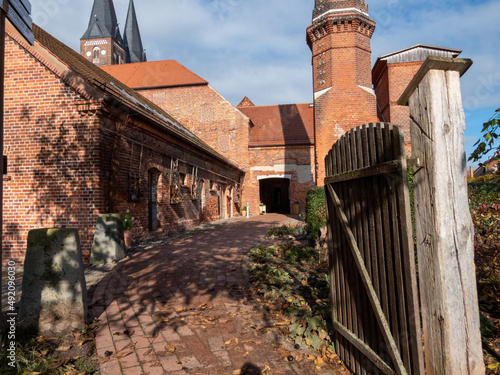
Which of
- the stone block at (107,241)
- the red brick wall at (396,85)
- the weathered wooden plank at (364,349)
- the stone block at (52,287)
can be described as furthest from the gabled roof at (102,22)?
the weathered wooden plank at (364,349)

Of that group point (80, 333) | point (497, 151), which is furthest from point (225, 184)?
point (497, 151)

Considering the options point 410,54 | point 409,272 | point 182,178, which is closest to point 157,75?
point 182,178

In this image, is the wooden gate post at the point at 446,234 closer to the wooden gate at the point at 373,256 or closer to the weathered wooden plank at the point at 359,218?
the wooden gate at the point at 373,256

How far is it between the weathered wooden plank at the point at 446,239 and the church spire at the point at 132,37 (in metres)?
62.5

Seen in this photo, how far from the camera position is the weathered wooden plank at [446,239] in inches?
75.3

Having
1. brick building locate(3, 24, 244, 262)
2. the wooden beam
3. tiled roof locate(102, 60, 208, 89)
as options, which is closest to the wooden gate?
the wooden beam

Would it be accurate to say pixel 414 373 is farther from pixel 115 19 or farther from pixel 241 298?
pixel 115 19

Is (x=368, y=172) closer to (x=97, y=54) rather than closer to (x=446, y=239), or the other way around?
(x=446, y=239)

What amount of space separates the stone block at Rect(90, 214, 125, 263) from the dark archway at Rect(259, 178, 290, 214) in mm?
24020

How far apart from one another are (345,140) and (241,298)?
2.69 metres

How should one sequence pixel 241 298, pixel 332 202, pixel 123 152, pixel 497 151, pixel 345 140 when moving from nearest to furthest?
pixel 497 151 < pixel 345 140 < pixel 332 202 < pixel 241 298 < pixel 123 152

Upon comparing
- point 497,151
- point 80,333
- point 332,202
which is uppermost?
point 497,151

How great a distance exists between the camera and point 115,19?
51250mm

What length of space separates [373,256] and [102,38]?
182 feet
